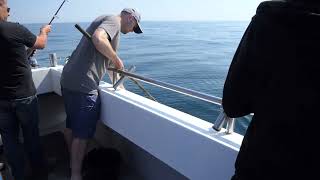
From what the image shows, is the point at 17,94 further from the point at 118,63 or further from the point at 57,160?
the point at 57,160

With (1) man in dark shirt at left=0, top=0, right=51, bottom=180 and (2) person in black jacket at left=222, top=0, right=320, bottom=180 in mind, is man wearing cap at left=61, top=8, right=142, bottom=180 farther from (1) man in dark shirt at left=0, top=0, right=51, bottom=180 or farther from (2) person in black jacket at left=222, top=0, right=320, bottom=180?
(2) person in black jacket at left=222, top=0, right=320, bottom=180

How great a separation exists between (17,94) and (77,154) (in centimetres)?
72

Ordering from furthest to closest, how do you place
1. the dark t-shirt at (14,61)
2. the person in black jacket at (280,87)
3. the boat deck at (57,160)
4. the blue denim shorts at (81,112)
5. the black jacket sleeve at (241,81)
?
1. the boat deck at (57,160)
2. the blue denim shorts at (81,112)
3. the dark t-shirt at (14,61)
4. the black jacket sleeve at (241,81)
5. the person in black jacket at (280,87)

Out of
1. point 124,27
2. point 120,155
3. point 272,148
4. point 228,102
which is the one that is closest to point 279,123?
point 272,148

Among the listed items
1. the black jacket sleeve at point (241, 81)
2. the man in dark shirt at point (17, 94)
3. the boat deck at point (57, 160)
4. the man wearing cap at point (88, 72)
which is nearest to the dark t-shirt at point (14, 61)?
the man in dark shirt at point (17, 94)

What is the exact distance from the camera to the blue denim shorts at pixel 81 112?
2463 mm

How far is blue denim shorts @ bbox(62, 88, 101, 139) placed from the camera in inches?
97.0

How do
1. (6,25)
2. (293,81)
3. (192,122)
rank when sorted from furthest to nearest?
(6,25) < (192,122) < (293,81)

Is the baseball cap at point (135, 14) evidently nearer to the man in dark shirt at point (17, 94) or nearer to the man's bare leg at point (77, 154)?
the man in dark shirt at point (17, 94)

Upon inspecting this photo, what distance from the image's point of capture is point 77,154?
254cm

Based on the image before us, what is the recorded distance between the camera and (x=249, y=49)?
92cm

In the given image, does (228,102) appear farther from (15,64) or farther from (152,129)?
(15,64)

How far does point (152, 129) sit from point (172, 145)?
24 cm

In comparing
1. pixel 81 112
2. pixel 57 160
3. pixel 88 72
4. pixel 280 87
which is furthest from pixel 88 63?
pixel 280 87
